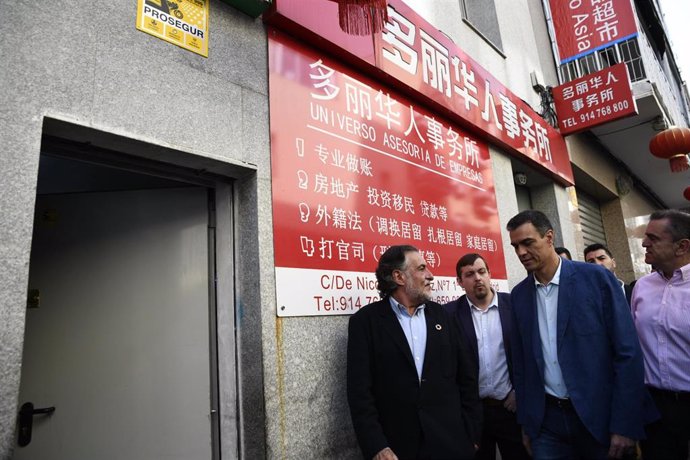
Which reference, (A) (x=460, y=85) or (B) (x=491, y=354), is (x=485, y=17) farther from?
(B) (x=491, y=354)

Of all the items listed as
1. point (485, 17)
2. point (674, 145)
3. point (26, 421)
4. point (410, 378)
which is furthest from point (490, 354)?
point (674, 145)

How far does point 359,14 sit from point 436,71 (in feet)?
5.77

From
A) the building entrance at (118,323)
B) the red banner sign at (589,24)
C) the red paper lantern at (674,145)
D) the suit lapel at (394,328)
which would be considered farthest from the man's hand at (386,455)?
the red paper lantern at (674,145)

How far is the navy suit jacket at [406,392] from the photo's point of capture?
2.33m

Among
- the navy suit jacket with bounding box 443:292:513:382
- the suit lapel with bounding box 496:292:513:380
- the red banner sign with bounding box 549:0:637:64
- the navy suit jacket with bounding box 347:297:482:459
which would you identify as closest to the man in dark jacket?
the navy suit jacket with bounding box 347:297:482:459

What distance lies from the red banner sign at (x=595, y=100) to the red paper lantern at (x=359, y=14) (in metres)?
4.66

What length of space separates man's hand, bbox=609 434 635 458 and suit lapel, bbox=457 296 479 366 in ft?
3.33

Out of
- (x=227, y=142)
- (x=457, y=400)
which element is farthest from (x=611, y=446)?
(x=227, y=142)

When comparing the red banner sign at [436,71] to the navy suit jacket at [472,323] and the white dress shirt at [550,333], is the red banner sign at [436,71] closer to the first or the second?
the navy suit jacket at [472,323]

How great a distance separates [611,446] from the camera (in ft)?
6.59

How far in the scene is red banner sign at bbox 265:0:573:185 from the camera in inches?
125

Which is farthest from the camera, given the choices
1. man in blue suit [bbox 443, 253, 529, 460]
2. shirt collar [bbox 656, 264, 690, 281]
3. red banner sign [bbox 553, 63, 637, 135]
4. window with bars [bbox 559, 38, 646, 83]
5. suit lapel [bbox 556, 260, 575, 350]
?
window with bars [bbox 559, 38, 646, 83]

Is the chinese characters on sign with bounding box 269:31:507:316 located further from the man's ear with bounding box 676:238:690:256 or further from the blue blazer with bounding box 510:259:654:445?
the man's ear with bounding box 676:238:690:256

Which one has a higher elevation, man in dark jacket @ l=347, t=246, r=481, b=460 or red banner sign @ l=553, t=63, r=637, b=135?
red banner sign @ l=553, t=63, r=637, b=135
